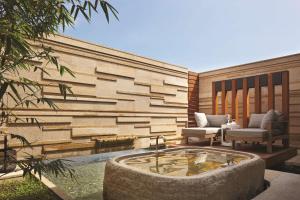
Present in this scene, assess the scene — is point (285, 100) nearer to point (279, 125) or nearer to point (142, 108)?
point (279, 125)

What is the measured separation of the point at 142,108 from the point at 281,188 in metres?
3.82

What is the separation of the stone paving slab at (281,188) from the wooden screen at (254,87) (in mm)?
2591

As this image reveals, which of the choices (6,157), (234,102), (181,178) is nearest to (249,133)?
(234,102)

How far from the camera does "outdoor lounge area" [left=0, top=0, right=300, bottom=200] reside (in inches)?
83.6

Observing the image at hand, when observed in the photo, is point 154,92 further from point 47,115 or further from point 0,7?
point 0,7

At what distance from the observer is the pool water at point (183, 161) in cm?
281

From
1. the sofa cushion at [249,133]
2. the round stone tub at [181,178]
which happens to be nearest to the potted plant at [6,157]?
the round stone tub at [181,178]

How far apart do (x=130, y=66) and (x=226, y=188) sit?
4.09 metres

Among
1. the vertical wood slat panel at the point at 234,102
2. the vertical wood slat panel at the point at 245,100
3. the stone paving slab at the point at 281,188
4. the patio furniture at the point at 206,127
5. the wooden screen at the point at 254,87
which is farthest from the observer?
the vertical wood slat panel at the point at 234,102

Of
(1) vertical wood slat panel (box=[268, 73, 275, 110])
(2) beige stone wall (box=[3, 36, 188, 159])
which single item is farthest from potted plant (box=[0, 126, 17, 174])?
(1) vertical wood slat panel (box=[268, 73, 275, 110])

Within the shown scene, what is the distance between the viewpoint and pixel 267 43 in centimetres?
576

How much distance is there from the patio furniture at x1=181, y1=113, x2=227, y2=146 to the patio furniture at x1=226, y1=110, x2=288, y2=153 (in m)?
0.65

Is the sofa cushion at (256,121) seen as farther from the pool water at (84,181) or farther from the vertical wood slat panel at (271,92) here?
the pool water at (84,181)

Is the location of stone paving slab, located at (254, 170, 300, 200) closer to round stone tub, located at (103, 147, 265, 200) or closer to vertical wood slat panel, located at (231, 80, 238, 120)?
round stone tub, located at (103, 147, 265, 200)
